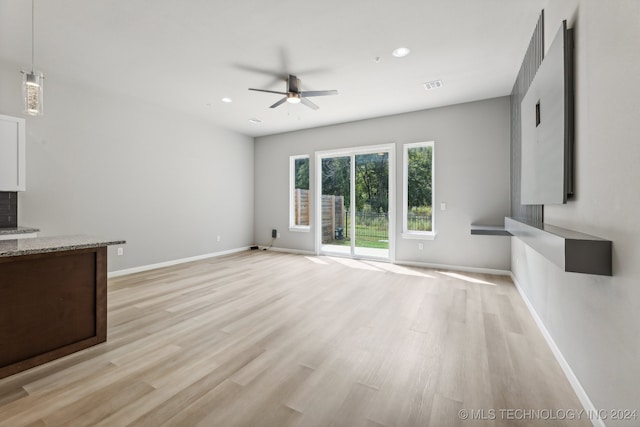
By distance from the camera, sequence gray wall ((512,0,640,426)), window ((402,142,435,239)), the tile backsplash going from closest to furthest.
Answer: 1. gray wall ((512,0,640,426))
2. the tile backsplash
3. window ((402,142,435,239))

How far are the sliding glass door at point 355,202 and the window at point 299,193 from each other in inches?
15.3

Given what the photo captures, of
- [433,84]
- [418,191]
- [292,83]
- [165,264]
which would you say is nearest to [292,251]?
[165,264]

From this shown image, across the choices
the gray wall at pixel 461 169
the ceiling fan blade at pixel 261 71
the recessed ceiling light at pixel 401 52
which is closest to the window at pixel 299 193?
the gray wall at pixel 461 169

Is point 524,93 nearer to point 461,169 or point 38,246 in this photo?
point 461,169

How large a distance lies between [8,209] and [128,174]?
157 centimetres

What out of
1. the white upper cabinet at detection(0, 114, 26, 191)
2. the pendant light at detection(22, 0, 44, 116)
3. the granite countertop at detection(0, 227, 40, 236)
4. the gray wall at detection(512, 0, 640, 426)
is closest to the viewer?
the gray wall at detection(512, 0, 640, 426)

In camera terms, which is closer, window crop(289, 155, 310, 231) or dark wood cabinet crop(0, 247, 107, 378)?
dark wood cabinet crop(0, 247, 107, 378)

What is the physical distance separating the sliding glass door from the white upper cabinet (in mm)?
4829

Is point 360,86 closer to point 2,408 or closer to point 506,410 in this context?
point 506,410

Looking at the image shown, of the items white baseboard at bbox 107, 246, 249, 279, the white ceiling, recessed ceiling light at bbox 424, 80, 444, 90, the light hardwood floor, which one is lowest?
the light hardwood floor

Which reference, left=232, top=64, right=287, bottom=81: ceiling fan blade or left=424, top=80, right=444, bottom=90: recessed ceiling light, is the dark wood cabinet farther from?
left=424, top=80, right=444, bottom=90: recessed ceiling light

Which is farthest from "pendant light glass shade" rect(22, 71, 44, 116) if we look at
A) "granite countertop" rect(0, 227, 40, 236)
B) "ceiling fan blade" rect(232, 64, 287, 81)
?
"ceiling fan blade" rect(232, 64, 287, 81)

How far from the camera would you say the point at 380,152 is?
19.1ft

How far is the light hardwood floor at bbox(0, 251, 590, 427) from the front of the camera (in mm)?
1629
